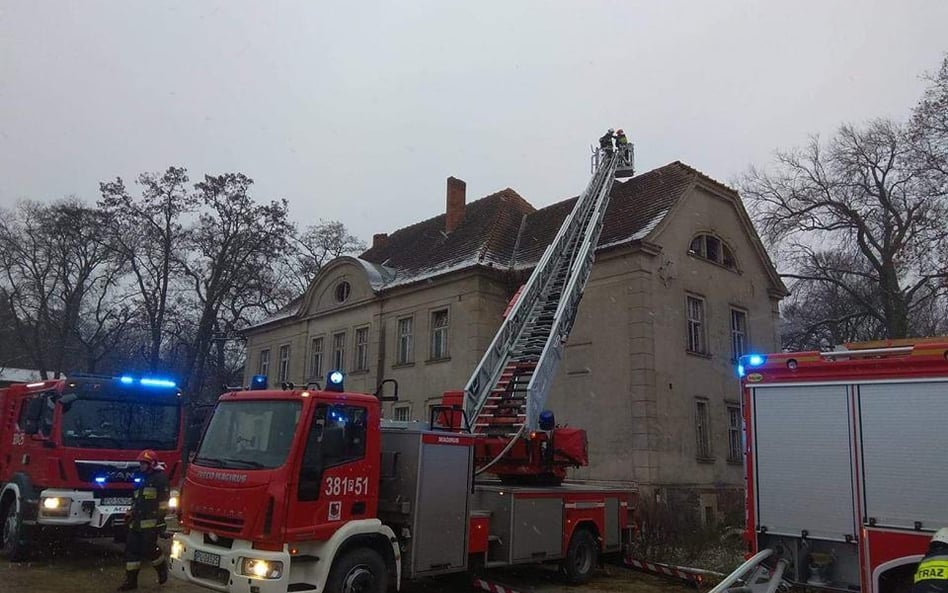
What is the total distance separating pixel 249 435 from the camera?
7.88 meters

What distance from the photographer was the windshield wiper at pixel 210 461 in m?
7.83

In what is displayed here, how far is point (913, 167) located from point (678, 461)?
11.6 metres

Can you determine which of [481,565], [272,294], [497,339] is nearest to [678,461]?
[497,339]

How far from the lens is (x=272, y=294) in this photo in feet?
117

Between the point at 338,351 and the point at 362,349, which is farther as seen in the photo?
the point at 338,351

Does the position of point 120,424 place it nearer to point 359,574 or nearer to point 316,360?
point 359,574

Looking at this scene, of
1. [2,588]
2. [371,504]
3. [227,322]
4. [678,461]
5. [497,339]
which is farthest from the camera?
[227,322]

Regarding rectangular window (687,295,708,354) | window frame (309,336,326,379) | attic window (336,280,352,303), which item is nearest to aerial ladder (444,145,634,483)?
rectangular window (687,295,708,354)

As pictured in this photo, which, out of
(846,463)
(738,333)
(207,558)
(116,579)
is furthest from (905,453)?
(738,333)

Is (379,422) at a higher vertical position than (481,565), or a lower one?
higher

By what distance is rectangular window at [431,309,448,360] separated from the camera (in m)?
22.0

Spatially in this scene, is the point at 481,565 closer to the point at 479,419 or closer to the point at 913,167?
the point at 479,419

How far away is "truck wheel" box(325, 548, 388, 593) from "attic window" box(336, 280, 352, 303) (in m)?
18.9

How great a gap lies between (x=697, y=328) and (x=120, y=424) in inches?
581
